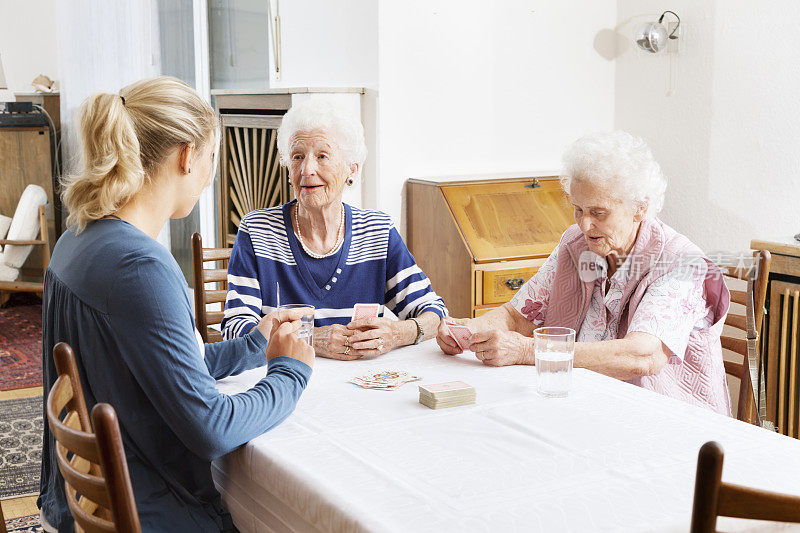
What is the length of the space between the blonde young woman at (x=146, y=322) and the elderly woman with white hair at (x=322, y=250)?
696 mm

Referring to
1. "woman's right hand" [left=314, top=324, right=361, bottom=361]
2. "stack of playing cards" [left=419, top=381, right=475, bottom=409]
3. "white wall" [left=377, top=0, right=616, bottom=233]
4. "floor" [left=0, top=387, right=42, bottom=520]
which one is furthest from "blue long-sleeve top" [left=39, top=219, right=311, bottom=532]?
"white wall" [left=377, top=0, right=616, bottom=233]

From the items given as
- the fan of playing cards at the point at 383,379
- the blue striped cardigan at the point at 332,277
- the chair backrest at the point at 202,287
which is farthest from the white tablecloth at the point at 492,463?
the chair backrest at the point at 202,287

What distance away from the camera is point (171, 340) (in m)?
1.28

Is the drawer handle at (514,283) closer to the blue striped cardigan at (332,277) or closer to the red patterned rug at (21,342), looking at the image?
the blue striped cardigan at (332,277)

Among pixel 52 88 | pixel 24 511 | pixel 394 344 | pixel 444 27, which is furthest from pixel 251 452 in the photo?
pixel 52 88

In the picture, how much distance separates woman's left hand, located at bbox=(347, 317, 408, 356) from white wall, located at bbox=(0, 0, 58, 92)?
6.25 m

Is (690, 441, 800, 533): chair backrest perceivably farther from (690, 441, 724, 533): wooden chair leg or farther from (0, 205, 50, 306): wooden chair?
(0, 205, 50, 306): wooden chair

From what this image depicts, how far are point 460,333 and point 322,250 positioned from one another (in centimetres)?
58

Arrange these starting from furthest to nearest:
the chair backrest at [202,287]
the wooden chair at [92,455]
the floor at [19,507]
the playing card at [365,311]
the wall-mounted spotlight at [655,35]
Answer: the wall-mounted spotlight at [655,35] < the floor at [19,507] < the chair backrest at [202,287] < the playing card at [365,311] < the wooden chair at [92,455]

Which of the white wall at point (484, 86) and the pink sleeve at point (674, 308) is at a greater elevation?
the white wall at point (484, 86)

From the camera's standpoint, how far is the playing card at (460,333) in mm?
1880

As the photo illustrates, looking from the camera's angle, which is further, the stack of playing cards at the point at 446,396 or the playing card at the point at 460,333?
the playing card at the point at 460,333

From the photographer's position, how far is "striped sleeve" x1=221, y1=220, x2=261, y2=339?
216 centimetres

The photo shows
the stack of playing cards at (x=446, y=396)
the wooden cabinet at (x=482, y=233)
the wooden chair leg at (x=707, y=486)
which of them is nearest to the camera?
the wooden chair leg at (x=707, y=486)
